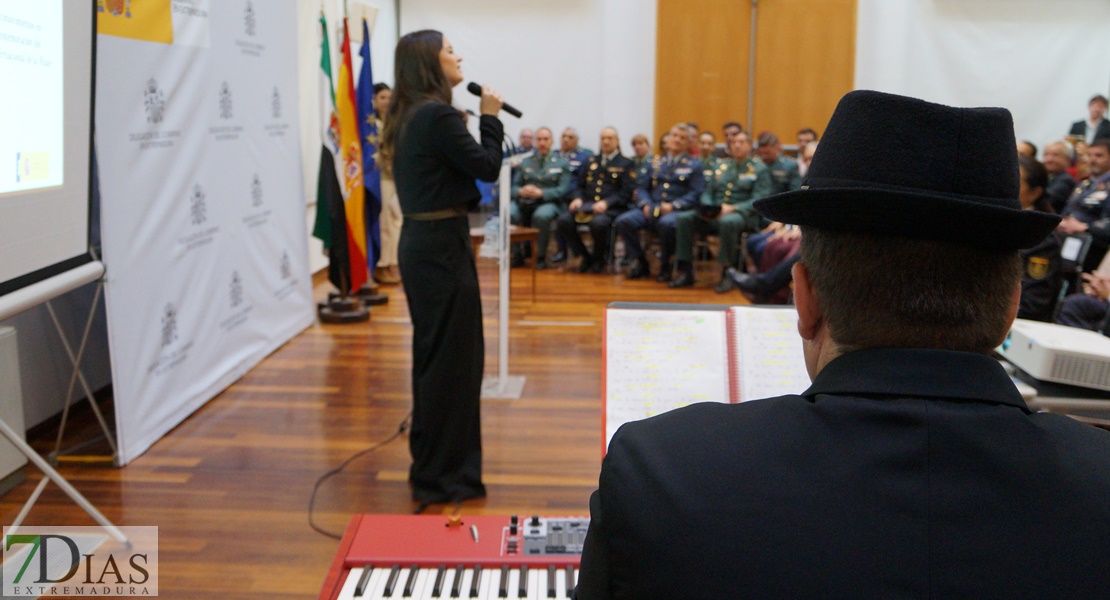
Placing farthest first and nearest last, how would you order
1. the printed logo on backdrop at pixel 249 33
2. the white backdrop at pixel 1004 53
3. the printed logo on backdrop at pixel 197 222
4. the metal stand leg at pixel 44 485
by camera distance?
the white backdrop at pixel 1004 53, the printed logo on backdrop at pixel 249 33, the printed logo on backdrop at pixel 197 222, the metal stand leg at pixel 44 485

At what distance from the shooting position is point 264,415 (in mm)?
4305

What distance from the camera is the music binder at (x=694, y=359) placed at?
5.68 ft

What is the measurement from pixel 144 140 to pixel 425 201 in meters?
1.50

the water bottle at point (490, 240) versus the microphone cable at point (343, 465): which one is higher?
the water bottle at point (490, 240)

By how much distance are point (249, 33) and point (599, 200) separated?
14.8ft

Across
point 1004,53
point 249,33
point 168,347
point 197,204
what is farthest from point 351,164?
point 1004,53

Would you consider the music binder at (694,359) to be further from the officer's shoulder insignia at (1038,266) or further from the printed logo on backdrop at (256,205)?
the printed logo on backdrop at (256,205)

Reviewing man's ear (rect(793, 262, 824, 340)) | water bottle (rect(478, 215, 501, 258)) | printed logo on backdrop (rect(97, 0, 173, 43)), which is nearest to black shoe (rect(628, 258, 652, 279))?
water bottle (rect(478, 215, 501, 258))

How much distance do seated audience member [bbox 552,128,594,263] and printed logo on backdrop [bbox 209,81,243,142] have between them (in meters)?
4.66

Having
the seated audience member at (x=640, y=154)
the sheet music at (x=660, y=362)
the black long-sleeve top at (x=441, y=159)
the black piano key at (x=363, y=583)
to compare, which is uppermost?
the seated audience member at (x=640, y=154)

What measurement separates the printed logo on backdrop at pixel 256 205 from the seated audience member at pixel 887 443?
4527mm

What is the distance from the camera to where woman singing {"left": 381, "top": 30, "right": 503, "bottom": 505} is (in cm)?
307

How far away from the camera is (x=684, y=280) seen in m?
8.00

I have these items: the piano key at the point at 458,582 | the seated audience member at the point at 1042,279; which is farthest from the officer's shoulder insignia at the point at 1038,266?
the piano key at the point at 458,582
